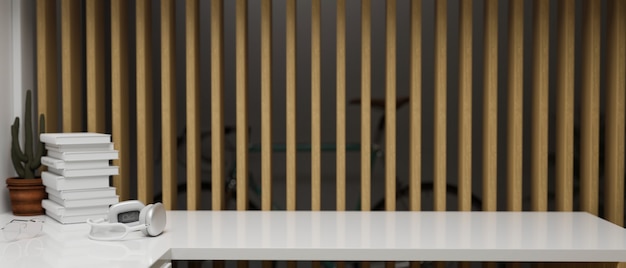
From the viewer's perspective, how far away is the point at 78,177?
2146mm

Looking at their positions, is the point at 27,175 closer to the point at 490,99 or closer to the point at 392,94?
the point at 392,94

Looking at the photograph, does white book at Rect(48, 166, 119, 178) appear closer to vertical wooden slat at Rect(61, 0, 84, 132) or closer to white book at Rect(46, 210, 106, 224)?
white book at Rect(46, 210, 106, 224)

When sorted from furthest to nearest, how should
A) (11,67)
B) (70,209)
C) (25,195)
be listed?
1. (11,67)
2. (25,195)
3. (70,209)

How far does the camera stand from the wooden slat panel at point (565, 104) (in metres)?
2.40

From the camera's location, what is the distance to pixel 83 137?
217 cm

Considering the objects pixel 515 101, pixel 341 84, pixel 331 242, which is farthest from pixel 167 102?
pixel 515 101

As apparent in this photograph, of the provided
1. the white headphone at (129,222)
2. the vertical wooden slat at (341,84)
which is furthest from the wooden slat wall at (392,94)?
the white headphone at (129,222)

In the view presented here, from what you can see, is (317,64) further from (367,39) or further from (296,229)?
(296,229)

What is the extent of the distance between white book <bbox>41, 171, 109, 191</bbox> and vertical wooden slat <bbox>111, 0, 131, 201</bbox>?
0.78 ft

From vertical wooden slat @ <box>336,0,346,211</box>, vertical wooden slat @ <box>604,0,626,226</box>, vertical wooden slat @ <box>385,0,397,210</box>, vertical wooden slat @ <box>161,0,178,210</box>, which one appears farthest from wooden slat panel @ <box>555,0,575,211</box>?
vertical wooden slat @ <box>161,0,178,210</box>

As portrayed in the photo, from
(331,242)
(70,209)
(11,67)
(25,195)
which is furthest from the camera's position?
(11,67)

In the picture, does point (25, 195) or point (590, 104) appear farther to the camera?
point (590, 104)

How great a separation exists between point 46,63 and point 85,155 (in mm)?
490

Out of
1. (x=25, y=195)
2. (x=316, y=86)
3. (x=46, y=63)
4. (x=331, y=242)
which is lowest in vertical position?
(x=331, y=242)
